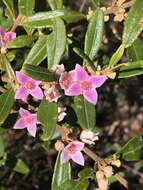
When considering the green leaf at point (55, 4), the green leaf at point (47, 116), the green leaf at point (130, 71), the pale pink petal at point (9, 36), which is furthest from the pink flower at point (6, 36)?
the green leaf at point (130, 71)

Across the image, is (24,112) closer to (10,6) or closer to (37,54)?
(37,54)

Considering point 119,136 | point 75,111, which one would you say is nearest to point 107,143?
point 119,136

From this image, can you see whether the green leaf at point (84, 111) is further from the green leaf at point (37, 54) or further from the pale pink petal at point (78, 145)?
the green leaf at point (37, 54)

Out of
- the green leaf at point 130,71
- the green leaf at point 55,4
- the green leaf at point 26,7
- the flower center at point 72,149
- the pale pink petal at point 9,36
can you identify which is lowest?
the flower center at point 72,149

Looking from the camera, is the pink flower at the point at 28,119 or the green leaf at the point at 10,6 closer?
the pink flower at the point at 28,119

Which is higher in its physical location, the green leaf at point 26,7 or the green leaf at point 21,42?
the green leaf at point 26,7

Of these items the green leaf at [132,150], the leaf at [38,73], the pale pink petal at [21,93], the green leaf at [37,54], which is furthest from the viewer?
the green leaf at [132,150]
